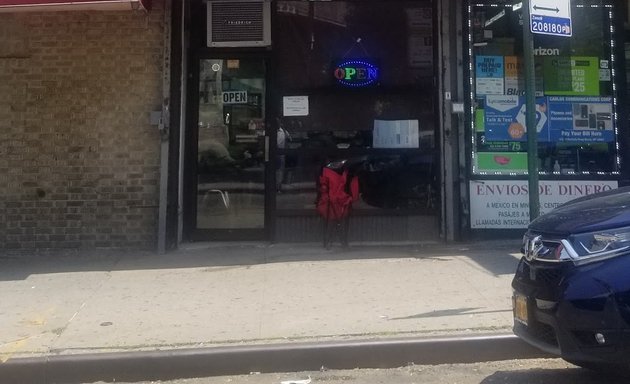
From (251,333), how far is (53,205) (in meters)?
4.21

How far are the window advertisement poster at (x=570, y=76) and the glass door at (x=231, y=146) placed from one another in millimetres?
3533

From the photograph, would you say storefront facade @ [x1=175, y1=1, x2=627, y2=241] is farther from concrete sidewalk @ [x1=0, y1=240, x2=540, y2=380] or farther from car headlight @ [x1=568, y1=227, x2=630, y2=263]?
car headlight @ [x1=568, y1=227, x2=630, y2=263]

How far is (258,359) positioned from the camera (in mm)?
5695

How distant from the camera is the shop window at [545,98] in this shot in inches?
376

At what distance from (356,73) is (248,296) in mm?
3495

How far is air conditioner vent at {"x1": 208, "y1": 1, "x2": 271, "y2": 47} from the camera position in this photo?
31.1ft

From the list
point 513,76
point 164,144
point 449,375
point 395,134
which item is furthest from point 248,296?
point 513,76

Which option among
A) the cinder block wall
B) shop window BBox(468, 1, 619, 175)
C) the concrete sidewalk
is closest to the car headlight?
the concrete sidewalk

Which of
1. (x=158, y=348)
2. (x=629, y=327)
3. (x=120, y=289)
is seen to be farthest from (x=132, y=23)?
→ (x=629, y=327)

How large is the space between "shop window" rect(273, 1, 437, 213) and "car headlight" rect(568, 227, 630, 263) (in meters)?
5.25

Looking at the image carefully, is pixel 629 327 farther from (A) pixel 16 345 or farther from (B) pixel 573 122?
(B) pixel 573 122

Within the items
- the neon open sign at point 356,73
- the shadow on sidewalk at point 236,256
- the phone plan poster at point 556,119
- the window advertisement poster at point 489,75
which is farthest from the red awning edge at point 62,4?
the phone plan poster at point 556,119

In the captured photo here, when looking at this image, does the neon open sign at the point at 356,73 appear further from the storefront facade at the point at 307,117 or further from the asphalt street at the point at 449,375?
the asphalt street at the point at 449,375

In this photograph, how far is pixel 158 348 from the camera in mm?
5844
